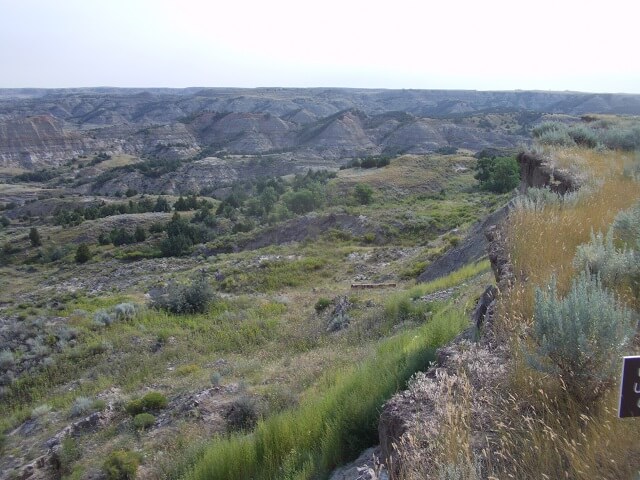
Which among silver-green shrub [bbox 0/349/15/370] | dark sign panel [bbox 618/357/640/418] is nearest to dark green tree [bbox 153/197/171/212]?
silver-green shrub [bbox 0/349/15/370]

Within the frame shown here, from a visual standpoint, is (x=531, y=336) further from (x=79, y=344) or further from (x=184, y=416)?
(x=79, y=344)

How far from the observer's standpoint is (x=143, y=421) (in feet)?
26.4

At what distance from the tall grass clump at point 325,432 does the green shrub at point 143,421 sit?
2.90 m

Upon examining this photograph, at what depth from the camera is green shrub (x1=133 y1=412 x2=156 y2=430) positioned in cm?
802

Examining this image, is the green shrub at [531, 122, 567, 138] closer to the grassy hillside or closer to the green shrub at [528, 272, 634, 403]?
the grassy hillside

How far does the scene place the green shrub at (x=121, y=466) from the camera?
6.41 meters

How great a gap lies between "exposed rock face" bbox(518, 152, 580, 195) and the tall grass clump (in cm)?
423

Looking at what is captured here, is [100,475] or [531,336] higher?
[531,336]

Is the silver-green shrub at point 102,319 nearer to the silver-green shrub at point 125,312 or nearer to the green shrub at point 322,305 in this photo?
the silver-green shrub at point 125,312

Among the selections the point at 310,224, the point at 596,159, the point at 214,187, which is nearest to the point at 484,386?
the point at 596,159

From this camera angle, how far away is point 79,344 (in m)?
13.2

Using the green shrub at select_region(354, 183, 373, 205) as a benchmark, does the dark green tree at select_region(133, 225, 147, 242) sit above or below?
below

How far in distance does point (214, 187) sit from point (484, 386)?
217 feet

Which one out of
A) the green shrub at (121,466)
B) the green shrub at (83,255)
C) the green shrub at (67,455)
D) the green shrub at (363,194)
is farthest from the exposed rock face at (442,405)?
the green shrub at (363,194)
